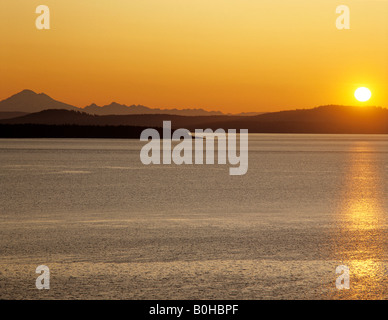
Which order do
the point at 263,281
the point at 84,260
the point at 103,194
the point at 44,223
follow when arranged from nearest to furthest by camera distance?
the point at 263,281, the point at 84,260, the point at 44,223, the point at 103,194

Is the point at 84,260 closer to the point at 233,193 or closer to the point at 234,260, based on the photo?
the point at 234,260

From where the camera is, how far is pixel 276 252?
11.4 meters

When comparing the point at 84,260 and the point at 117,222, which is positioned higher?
the point at 117,222

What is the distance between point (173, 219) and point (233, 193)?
784 cm

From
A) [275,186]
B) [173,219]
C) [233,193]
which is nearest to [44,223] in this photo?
[173,219]

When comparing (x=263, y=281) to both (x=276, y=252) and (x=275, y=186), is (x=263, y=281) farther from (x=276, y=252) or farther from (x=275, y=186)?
(x=275, y=186)

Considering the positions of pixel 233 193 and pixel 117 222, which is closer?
pixel 117 222
